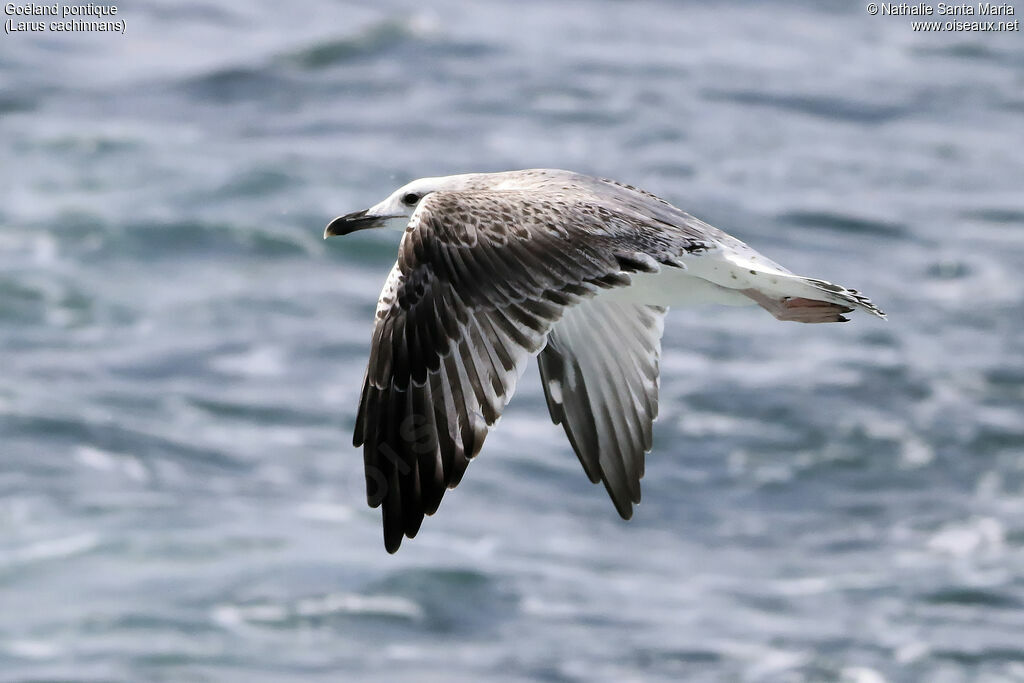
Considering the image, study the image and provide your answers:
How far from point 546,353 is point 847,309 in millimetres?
1546

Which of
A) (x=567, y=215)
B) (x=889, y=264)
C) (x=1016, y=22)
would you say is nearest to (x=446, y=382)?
(x=567, y=215)

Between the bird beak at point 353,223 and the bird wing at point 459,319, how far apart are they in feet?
2.90

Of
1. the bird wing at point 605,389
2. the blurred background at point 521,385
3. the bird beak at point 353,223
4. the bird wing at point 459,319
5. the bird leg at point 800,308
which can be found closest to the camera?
the bird wing at point 459,319

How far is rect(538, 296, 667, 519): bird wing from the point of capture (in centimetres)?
Result: 845

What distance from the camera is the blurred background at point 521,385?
61.2ft

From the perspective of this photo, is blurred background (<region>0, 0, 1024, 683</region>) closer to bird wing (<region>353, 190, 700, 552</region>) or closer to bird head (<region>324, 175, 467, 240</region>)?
bird head (<region>324, 175, 467, 240</region>)

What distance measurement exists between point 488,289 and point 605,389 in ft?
5.65

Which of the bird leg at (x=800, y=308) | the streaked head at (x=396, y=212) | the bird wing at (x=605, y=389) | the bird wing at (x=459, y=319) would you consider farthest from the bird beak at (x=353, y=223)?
the bird leg at (x=800, y=308)

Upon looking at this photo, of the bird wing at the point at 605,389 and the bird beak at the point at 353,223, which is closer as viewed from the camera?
the bird beak at the point at 353,223

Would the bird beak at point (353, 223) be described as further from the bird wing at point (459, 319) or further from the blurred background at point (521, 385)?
the blurred background at point (521, 385)

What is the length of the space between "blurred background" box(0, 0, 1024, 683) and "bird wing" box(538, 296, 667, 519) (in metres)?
9.35

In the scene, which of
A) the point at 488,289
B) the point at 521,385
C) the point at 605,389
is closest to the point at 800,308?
the point at 605,389

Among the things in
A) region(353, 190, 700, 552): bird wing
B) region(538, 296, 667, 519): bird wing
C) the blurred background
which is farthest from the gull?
the blurred background

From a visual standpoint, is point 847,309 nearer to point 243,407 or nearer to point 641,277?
point 641,277
